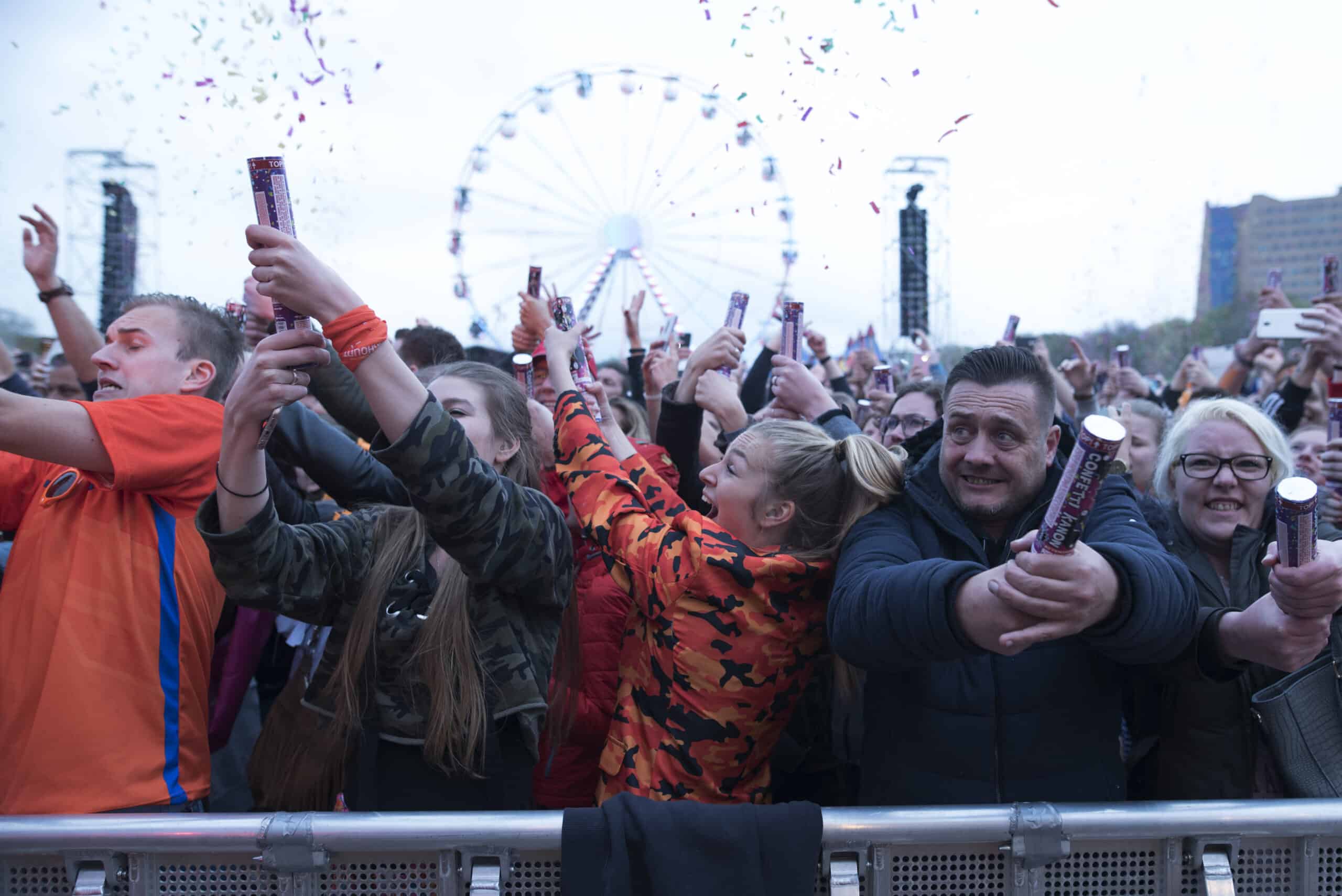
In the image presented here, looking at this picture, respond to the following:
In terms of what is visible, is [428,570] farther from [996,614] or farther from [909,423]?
[909,423]

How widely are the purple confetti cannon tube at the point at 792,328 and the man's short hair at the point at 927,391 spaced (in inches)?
48.9

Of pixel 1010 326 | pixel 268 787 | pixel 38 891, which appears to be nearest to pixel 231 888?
pixel 38 891

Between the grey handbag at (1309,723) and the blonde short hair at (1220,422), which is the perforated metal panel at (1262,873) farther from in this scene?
the blonde short hair at (1220,422)

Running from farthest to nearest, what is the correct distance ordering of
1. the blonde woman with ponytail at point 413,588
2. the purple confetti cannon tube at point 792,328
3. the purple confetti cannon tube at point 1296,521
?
the purple confetti cannon tube at point 792,328 < the blonde woman with ponytail at point 413,588 < the purple confetti cannon tube at point 1296,521

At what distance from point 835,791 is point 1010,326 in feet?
12.4

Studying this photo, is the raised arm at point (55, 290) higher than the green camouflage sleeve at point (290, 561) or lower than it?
higher

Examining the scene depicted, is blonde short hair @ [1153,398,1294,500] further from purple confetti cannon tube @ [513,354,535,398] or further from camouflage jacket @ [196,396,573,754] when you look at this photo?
purple confetti cannon tube @ [513,354,535,398]

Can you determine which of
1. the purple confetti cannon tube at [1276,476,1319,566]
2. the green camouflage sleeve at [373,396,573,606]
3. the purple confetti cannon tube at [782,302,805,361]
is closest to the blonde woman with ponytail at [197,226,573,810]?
the green camouflage sleeve at [373,396,573,606]

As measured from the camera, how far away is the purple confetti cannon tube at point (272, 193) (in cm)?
170

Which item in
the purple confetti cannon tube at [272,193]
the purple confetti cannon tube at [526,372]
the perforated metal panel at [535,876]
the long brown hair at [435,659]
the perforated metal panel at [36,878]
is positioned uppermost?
the purple confetti cannon tube at [272,193]

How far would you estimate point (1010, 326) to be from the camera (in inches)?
227

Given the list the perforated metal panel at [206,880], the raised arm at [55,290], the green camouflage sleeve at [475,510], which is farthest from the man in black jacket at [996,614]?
the raised arm at [55,290]

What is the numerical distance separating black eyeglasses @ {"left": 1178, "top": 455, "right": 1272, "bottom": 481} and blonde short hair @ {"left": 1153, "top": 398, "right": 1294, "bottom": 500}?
35mm

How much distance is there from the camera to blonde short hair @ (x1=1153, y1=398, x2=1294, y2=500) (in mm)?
2784
